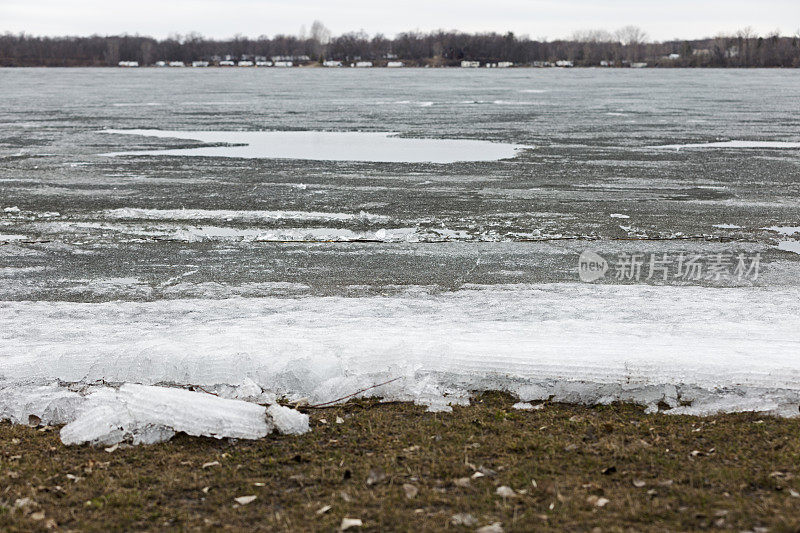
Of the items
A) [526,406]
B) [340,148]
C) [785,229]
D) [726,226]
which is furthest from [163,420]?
[340,148]

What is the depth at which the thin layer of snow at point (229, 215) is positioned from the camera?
34.0 feet

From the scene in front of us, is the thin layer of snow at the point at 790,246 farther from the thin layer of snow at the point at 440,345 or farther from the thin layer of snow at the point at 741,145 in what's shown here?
the thin layer of snow at the point at 741,145

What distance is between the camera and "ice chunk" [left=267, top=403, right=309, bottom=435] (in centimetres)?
445

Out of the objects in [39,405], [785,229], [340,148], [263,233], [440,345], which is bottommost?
[39,405]

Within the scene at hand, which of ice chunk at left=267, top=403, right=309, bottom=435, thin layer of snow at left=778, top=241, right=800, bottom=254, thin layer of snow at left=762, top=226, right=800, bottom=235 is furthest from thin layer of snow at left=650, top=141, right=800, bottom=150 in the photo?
ice chunk at left=267, top=403, right=309, bottom=435

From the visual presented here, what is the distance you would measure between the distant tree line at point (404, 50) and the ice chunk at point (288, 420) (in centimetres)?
11565

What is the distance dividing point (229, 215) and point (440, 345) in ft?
19.1

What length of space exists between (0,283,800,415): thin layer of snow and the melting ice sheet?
927 cm

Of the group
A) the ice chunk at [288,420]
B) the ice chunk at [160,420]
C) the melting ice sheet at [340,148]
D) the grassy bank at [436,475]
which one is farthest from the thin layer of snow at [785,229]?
the ice chunk at [160,420]

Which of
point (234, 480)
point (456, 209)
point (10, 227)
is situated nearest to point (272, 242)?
point (456, 209)

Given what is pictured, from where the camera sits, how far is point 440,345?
552 cm

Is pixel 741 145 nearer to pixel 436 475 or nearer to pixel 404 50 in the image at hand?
pixel 436 475

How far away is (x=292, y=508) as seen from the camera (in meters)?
3.56

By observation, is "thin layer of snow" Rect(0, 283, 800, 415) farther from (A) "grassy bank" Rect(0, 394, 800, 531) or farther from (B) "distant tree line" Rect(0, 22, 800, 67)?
(B) "distant tree line" Rect(0, 22, 800, 67)
